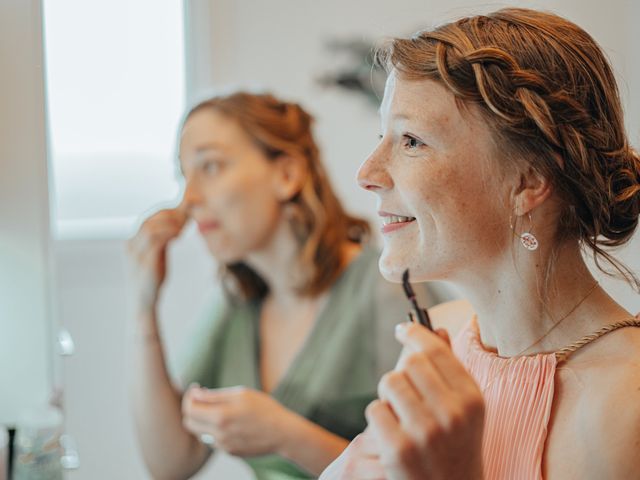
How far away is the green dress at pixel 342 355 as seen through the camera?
105cm

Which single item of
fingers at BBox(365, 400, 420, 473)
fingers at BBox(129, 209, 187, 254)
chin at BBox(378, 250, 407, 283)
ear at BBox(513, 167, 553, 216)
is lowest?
fingers at BBox(129, 209, 187, 254)

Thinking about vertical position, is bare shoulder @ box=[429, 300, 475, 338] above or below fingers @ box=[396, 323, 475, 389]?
below

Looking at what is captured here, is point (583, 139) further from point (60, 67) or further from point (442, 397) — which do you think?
point (60, 67)

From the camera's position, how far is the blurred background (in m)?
1.24

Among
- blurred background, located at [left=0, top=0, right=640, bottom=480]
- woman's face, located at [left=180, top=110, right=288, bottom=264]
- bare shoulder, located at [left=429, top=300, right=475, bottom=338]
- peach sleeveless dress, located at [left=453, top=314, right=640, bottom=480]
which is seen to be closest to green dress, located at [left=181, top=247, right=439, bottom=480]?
woman's face, located at [left=180, top=110, right=288, bottom=264]

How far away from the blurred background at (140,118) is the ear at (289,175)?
0.11 m

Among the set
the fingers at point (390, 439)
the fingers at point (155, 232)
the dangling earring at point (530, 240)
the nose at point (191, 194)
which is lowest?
the fingers at point (155, 232)

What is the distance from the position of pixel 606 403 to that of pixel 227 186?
67 cm

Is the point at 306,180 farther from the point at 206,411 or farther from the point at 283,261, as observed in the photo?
the point at 206,411

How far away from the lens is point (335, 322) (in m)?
1.08

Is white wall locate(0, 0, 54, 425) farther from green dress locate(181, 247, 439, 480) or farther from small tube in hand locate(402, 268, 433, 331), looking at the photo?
small tube in hand locate(402, 268, 433, 331)

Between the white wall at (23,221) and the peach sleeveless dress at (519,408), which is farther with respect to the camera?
the white wall at (23,221)

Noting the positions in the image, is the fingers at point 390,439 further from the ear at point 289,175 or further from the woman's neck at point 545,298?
the ear at point 289,175

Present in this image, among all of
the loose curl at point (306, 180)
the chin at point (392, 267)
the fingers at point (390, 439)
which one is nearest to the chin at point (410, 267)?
the chin at point (392, 267)
